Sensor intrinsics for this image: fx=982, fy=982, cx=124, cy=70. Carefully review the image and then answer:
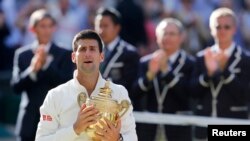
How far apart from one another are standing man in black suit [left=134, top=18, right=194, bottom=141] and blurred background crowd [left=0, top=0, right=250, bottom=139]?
1302 mm

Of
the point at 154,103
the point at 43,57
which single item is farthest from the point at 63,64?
the point at 154,103

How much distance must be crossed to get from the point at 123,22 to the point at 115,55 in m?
1.73

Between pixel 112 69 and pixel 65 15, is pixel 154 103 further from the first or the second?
pixel 65 15

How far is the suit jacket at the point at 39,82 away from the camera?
9.18 meters

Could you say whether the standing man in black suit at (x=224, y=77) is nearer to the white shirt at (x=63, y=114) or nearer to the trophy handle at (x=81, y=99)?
the white shirt at (x=63, y=114)

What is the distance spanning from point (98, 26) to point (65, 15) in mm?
2572

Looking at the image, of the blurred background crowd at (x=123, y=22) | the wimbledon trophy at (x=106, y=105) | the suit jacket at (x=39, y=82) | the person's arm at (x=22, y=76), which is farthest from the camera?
the blurred background crowd at (x=123, y=22)

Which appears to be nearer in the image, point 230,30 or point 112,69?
point 230,30

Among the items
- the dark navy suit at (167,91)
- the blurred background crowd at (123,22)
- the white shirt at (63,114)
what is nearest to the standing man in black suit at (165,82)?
the dark navy suit at (167,91)

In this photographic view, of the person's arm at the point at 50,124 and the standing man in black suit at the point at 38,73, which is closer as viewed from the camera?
the person's arm at the point at 50,124

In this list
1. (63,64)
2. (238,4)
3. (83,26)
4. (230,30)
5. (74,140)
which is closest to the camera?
(74,140)

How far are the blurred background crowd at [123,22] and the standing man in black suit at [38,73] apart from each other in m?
0.65

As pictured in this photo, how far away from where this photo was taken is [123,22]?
1112cm

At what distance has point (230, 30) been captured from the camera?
28.8ft
